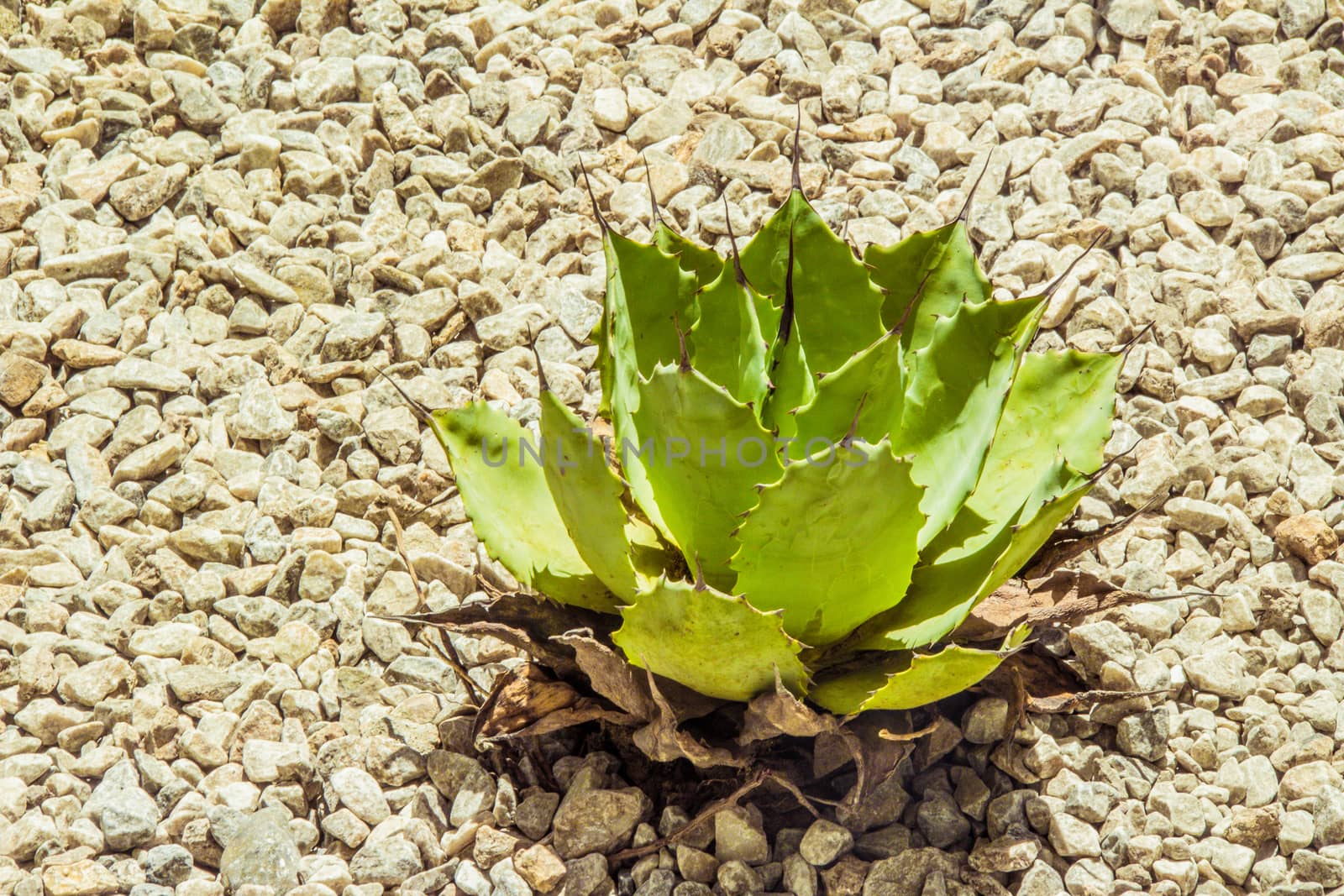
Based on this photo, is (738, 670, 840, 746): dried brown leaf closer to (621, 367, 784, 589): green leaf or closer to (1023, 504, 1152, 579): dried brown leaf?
(621, 367, 784, 589): green leaf

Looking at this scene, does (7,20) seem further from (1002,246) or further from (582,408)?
(1002,246)

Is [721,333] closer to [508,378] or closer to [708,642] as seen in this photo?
[708,642]

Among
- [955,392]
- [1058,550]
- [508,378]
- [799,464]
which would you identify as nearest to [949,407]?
[955,392]

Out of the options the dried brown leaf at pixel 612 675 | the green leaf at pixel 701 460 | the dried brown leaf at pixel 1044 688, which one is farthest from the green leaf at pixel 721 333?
the dried brown leaf at pixel 1044 688

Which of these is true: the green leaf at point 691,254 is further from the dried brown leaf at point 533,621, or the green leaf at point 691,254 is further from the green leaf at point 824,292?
the dried brown leaf at point 533,621

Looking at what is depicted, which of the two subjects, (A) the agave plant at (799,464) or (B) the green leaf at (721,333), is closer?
(A) the agave plant at (799,464)

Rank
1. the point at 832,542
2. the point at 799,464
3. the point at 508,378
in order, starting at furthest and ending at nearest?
the point at 508,378
the point at 832,542
the point at 799,464

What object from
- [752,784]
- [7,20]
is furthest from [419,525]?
[7,20]
